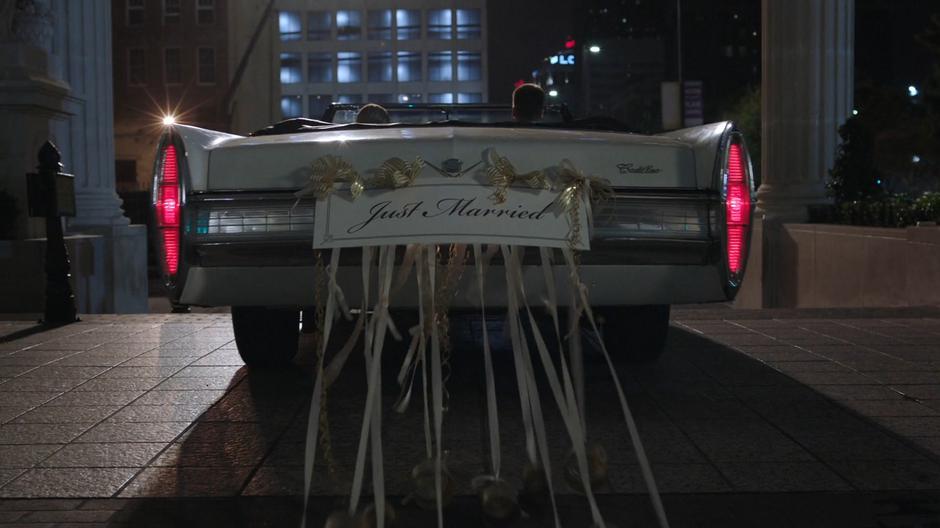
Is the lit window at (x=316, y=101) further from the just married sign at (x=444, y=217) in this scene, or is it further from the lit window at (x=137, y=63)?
the just married sign at (x=444, y=217)

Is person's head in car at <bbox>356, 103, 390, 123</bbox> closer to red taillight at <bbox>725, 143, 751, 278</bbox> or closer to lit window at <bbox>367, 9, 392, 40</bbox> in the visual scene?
red taillight at <bbox>725, 143, 751, 278</bbox>

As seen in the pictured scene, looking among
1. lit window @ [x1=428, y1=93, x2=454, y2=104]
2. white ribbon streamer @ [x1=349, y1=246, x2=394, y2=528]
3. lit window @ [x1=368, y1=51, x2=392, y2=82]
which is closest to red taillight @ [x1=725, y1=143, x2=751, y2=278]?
white ribbon streamer @ [x1=349, y1=246, x2=394, y2=528]

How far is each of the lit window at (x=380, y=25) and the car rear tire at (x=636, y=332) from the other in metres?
84.1

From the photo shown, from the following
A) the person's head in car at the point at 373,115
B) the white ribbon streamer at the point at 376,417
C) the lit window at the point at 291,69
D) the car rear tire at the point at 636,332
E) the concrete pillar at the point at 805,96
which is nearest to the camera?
the white ribbon streamer at the point at 376,417

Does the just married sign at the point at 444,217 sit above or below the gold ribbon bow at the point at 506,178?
below

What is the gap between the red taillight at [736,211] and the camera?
4676mm

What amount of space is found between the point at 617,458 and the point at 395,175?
141cm

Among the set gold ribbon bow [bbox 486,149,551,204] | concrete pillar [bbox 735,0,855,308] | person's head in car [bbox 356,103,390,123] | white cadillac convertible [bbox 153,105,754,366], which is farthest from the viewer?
concrete pillar [bbox 735,0,855,308]

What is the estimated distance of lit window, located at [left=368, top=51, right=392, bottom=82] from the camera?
8869cm

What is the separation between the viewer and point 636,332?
6.06 meters

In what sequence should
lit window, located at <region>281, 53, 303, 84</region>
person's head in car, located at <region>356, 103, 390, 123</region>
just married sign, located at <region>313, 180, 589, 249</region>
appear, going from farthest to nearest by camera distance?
lit window, located at <region>281, 53, 303, 84</region> < person's head in car, located at <region>356, 103, 390, 123</region> < just married sign, located at <region>313, 180, 589, 249</region>

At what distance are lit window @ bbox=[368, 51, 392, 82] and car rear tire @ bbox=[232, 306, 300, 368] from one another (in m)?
84.0

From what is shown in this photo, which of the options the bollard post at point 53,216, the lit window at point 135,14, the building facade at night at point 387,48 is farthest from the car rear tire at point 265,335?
the building facade at night at point 387,48

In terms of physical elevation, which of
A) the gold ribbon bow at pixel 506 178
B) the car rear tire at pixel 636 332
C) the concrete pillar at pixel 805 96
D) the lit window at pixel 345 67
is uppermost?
the lit window at pixel 345 67
